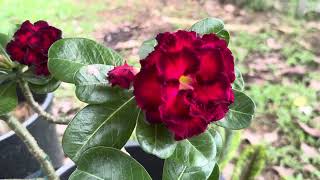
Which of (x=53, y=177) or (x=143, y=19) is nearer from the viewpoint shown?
(x=53, y=177)

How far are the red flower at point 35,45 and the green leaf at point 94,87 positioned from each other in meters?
0.17

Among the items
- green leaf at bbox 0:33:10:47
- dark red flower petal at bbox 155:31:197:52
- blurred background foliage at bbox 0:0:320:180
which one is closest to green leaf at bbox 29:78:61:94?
green leaf at bbox 0:33:10:47

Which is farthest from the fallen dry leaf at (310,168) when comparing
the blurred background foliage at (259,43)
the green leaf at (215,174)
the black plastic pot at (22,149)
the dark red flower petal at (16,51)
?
the dark red flower petal at (16,51)

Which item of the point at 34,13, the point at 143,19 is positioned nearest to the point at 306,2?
the point at 143,19

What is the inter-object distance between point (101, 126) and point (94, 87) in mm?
57

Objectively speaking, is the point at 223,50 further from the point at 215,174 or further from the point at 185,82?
the point at 215,174

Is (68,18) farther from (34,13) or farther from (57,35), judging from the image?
(57,35)

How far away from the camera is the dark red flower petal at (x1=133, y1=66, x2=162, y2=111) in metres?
0.57

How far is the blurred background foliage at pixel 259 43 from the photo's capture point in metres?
1.93

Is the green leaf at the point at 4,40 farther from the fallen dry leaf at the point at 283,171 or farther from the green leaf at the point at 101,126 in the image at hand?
the fallen dry leaf at the point at 283,171

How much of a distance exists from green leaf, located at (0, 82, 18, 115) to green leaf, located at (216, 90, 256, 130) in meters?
0.37

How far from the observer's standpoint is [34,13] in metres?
2.80

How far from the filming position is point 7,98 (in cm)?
85

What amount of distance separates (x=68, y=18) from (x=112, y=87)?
86.2 inches
